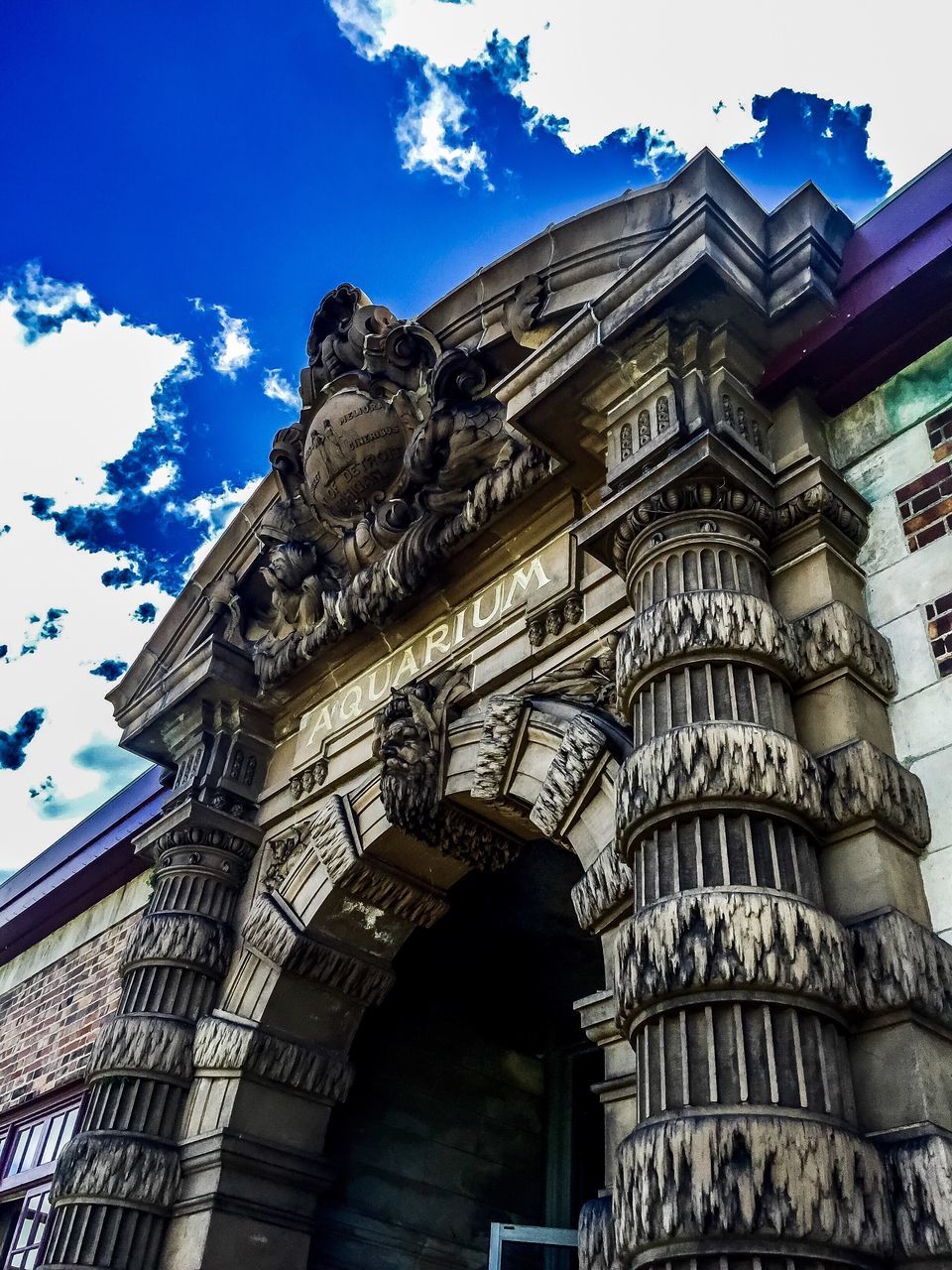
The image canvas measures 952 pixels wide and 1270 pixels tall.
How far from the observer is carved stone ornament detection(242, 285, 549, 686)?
640 cm

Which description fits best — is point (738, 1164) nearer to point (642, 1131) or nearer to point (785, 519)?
point (642, 1131)

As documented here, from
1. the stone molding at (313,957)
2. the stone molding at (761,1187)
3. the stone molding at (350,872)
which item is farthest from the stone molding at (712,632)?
the stone molding at (313,957)

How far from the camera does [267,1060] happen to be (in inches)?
235

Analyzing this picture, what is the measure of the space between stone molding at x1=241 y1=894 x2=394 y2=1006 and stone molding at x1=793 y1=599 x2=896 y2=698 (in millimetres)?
3395

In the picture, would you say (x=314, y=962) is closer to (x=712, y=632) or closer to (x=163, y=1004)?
(x=163, y=1004)

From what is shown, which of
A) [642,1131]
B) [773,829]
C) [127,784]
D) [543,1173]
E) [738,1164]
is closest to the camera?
[738,1164]

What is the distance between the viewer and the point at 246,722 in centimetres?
765

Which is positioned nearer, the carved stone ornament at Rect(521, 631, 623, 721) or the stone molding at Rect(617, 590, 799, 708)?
the stone molding at Rect(617, 590, 799, 708)

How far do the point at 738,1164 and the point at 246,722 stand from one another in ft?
17.5

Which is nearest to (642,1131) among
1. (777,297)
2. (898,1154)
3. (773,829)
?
(898,1154)

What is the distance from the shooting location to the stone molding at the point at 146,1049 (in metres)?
6.05

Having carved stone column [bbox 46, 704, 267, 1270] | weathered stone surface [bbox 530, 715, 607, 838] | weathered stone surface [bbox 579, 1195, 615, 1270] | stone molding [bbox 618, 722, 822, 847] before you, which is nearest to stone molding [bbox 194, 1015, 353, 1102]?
carved stone column [bbox 46, 704, 267, 1270]

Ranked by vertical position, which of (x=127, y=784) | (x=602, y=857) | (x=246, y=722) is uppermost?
(x=127, y=784)

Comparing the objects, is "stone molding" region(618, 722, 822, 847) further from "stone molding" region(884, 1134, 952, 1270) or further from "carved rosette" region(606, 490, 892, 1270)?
"stone molding" region(884, 1134, 952, 1270)
